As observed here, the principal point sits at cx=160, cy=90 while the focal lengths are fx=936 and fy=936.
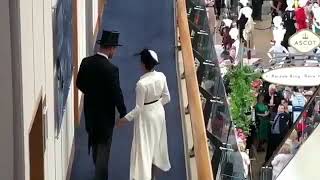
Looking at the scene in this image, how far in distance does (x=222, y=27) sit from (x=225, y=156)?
13.3 metres

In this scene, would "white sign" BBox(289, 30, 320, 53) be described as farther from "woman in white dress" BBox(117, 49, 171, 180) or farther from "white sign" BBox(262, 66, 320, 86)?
"woman in white dress" BBox(117, 49, 171, 180)

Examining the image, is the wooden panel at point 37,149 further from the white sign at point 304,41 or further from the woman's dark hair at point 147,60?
the white sign at point 304,41

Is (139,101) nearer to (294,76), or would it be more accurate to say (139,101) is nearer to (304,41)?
(294,76)

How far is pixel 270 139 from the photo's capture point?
16.2 m

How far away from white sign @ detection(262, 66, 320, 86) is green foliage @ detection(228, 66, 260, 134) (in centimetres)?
60

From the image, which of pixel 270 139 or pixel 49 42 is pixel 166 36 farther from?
pixel 49 42

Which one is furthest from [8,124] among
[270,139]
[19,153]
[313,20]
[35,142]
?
[313,20]

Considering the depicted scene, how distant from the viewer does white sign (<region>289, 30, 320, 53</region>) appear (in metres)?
17.6

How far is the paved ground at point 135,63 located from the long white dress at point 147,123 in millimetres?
505

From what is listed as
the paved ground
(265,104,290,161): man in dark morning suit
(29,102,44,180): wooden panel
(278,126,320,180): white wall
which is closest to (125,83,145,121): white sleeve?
the paved ground

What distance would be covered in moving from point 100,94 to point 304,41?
380 inches

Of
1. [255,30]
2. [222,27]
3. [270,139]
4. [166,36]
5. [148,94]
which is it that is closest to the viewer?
[148,94]

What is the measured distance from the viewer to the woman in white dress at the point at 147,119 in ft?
27.8

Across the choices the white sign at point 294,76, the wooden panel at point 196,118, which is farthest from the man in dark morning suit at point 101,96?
the white sign at point 294,76
